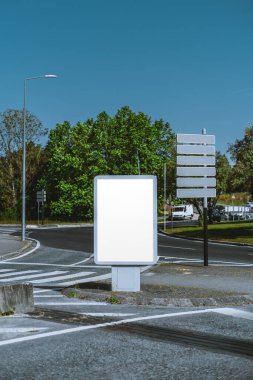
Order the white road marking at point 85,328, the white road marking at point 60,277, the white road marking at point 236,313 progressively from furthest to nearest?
the white road marking at point 60,277 → the white road marking at point 236,313 → the white road marking at point 85,328

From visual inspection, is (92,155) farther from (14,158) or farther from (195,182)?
(195,182)

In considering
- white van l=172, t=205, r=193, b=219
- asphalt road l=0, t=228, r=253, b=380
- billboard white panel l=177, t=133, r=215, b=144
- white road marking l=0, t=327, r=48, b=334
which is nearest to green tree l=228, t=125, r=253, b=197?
billboard white panel l=177, t=133, r=215, b=144

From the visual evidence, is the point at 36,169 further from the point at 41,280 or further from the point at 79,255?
the point at 41,280

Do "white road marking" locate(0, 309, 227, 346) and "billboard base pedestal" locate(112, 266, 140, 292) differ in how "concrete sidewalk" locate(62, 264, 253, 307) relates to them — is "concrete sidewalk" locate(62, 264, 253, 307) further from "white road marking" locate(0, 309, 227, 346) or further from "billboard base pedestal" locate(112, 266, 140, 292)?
"white road marking" locate(0, 309, 227, 346)

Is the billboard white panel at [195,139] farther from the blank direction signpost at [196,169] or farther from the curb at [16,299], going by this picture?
the curb at [16,299]

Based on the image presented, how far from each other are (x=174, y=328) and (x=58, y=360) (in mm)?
2123

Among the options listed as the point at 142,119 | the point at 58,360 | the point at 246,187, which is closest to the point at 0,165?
the point at 142,119

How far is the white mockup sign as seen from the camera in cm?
1038

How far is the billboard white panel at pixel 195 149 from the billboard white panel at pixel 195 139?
12 cm

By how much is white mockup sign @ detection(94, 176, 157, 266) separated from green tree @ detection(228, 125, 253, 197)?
26901 mm

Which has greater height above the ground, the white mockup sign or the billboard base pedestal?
the white mockup sign

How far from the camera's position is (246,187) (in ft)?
128

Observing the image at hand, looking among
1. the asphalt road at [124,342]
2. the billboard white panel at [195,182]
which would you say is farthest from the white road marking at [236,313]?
the billboard white panel at [195,182]

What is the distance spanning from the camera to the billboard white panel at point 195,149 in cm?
1674
